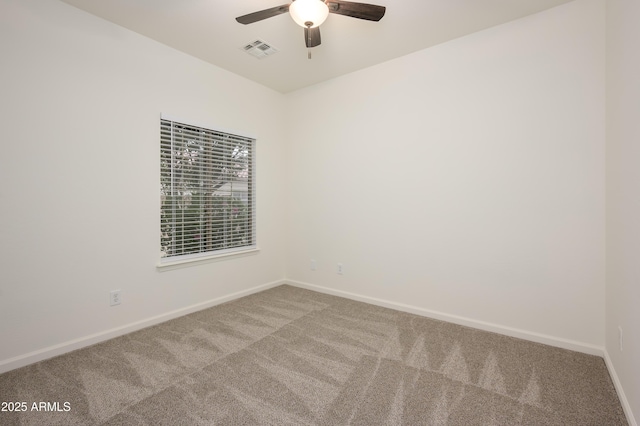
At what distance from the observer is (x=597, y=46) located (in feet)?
7.23

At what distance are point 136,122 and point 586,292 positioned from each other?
13.7 ft

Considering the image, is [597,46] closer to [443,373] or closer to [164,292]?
[443,373]

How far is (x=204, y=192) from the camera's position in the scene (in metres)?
3.27

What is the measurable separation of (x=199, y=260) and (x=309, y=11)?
2619 mm

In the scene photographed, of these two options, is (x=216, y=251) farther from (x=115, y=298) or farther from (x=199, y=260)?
(x=115, y=298)

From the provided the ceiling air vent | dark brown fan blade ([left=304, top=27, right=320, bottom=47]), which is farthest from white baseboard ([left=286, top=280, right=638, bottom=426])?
the ceiling air vent

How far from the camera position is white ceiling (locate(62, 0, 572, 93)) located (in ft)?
7.63

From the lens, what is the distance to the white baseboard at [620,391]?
151cm

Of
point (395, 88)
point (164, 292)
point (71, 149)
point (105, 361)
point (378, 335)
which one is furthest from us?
point (395, 88)

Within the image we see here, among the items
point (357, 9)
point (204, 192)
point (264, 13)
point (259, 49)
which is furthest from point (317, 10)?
point (204, 192)

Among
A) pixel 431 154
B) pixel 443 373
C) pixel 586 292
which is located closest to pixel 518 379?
pixel 443 373

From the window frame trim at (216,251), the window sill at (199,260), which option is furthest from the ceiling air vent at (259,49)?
the window sill at (199,260)

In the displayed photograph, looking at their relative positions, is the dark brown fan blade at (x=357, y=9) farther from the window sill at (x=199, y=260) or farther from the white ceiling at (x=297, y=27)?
the window sill at (x=199, y=260)

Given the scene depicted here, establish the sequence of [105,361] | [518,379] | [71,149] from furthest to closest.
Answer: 1. [71,149]
2. [105,361]
3. [518,379]
